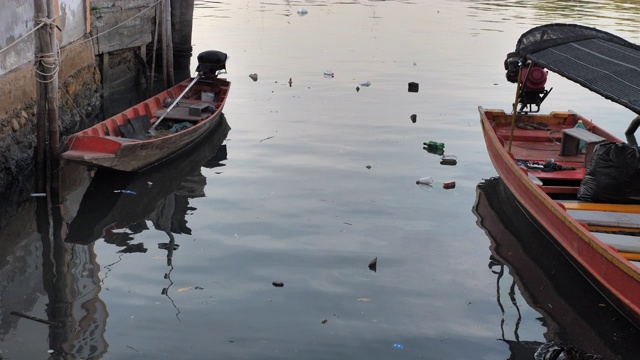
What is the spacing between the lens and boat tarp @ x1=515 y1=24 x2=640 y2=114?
912 centimetres

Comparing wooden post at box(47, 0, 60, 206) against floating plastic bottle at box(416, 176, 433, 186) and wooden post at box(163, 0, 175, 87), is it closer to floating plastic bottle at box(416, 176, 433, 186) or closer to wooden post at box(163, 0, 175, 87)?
floating plastic bottle at box(416, 176, 433, 186)

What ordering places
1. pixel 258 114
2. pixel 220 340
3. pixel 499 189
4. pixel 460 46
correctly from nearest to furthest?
1. pixel 220 340
2. pixel 499 189
3. pixel 258 114
4. pixel 460 46

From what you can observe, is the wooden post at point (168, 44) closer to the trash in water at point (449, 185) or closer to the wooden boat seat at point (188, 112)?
the wooden boat seat at point (188, 112)

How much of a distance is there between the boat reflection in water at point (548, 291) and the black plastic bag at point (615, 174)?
0.96 m

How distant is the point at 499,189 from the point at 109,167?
242 inches

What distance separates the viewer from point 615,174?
10031mm

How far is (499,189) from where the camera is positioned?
13.0m

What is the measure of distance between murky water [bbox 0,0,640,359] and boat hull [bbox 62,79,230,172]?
0.40 meters

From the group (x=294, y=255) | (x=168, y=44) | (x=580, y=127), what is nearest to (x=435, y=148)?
(x=580, y=127)

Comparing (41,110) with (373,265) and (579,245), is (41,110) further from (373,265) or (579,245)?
(579,245)

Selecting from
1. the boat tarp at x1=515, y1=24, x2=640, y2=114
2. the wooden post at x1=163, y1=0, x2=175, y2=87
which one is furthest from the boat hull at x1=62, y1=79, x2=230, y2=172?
the boat tarp at x1=515, y1=24, x2=640, y2=114

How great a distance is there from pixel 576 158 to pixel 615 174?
8.45ft

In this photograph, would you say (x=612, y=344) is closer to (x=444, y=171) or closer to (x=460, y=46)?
(x=444, y=171)

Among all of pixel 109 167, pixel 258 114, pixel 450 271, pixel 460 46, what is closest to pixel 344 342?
pixel 450 271
